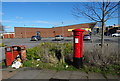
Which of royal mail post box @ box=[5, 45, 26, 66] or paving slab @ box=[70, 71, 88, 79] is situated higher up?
royal mail post box @ box=[5, 45, 26, 66]

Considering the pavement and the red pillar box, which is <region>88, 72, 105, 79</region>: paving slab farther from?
the red pillar box

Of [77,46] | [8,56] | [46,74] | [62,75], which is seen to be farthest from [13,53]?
[77,46]

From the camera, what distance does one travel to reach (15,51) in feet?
18.7

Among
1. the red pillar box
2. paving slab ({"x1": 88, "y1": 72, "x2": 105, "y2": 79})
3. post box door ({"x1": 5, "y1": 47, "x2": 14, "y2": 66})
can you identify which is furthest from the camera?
post box door ({"x1": 5, "y1": 47, "x2": 14, "y2": 66})

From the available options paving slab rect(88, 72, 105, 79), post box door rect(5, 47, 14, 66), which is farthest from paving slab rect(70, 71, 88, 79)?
post box door rect(5, 47, 14, 66)

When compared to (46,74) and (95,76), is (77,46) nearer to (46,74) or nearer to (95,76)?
(95,76)

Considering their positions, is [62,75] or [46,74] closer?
[62,75]

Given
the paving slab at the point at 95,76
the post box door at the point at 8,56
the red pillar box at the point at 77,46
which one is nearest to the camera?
the paving slab at the point at 95,76

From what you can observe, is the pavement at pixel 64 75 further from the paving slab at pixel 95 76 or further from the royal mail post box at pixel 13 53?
the royal mail post box at pixel 13 53

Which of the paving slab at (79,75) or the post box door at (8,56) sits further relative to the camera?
the post box door at (8,56)

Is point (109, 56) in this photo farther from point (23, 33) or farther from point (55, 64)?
point (23, 33)

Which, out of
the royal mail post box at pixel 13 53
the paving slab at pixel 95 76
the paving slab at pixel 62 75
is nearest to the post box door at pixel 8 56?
the royal mail post box at pixel 13 53

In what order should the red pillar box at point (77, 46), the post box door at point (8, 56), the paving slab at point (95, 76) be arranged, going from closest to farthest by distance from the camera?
the paving slab at point (95, 76) < the red pillar box at point (77, 46) < the post box door at point (8, 56)

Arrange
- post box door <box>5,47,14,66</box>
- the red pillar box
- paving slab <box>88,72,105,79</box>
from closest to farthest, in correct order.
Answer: paving slab <box>88,72,105,79</box>
the red pillar box
post box door <box>5,47,14,66</box>
